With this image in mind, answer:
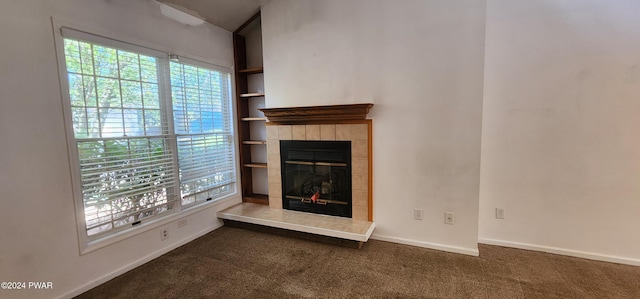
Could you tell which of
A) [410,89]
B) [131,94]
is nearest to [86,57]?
[131,94]

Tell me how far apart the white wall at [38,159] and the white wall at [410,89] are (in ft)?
6.87

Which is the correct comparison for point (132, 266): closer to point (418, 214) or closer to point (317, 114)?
point (317, 114)

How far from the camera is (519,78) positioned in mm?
2641

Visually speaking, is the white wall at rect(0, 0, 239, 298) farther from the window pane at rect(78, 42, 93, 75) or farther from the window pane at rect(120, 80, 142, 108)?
the window pane at rect(120, 80, 142, 108)

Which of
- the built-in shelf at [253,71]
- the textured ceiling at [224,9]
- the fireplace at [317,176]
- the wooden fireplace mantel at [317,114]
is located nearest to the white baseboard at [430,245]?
the fireplace at [317,176]

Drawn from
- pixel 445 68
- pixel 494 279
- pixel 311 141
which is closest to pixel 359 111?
pixel 311 141

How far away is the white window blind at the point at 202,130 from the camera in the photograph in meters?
3.03

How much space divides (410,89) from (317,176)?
5.04ft

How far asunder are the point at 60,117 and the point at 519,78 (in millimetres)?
4146

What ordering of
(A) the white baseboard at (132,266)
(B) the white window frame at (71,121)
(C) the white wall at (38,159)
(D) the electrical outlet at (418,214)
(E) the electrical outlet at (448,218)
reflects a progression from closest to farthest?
1. (C) the white wall at (38,159)
2. (B) the white window frame at (71,121)
3. (A) the white baseboard at (132,266)
4. (E) the electrical outlet at (448,218)
5. (D) the electrical outlet at (418,214)

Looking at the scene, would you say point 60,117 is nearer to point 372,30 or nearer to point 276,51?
point 276,51

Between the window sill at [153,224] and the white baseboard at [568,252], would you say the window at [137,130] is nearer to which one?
the window sill at [153,224]

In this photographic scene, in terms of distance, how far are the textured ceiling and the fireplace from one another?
172 centimetres

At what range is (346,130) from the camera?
10.1ft
